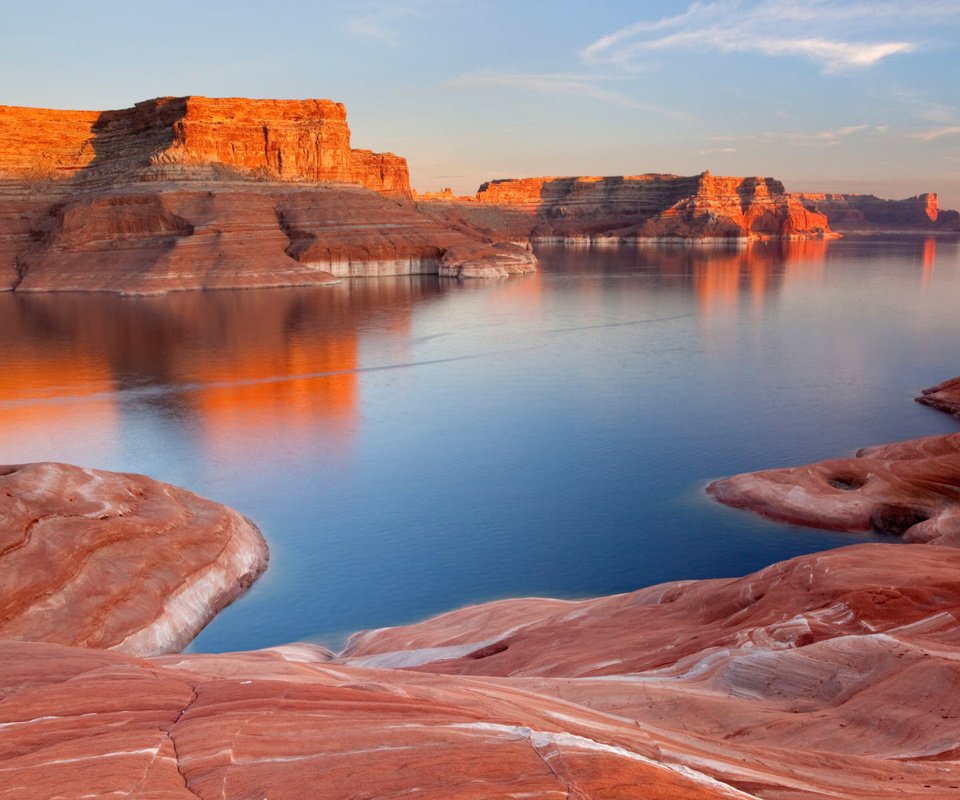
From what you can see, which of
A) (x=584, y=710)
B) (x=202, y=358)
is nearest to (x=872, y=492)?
(x=584, y=710)

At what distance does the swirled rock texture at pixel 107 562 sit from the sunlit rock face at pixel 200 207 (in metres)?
56.1

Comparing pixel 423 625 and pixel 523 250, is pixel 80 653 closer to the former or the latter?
pixel 423 625

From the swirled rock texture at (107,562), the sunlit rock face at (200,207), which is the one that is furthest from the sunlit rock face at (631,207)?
the swirled rock texture at (107,562)

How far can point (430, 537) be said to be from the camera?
1752 centimetres

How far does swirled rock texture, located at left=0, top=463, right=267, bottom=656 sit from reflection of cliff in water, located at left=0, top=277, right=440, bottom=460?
981 cm

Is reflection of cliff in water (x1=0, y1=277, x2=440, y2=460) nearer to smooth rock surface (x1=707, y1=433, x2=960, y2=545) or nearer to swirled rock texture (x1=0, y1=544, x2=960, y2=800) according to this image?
smooth rock surface (x1=707, y1=433, x2=960, y2=545)

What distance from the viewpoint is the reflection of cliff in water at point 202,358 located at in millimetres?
27766

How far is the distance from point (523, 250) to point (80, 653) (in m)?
88.6

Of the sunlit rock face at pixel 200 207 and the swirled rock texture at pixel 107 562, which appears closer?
the swirled rock texture at pixel 107 562

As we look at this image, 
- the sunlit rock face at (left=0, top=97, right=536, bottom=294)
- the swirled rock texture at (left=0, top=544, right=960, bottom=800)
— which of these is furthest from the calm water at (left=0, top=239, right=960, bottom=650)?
the sunlit rock face at (left=0, top=97, right=536, bottom=294)

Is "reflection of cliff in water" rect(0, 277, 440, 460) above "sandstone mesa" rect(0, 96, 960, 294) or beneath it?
beneath

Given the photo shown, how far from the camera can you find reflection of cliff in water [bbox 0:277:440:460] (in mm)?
27766

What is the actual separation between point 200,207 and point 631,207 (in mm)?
116399

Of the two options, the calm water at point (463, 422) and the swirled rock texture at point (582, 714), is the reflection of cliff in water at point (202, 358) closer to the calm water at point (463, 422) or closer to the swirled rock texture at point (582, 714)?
the calm water at point (463, 422)
